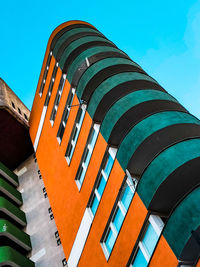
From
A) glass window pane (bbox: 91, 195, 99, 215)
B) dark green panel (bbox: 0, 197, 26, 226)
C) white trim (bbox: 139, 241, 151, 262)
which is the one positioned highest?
dark green panel (bbox: 0, 197, 26, 226)

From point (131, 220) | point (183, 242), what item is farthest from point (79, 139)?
point (183, 242)

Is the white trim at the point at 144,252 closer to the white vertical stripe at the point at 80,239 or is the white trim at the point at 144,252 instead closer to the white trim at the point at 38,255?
the white vertical stripe at the point at 80,239

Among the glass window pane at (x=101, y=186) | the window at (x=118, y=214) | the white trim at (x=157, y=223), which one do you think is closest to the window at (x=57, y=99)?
the glass window pane at (x=101, y=186)

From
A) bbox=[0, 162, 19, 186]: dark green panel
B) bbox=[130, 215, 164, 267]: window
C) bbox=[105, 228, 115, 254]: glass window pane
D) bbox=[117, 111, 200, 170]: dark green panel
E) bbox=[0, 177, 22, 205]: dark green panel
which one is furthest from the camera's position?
bbox=[0, 162, 19, 186]: dark green panel

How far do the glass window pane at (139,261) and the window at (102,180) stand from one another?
395 centimetres

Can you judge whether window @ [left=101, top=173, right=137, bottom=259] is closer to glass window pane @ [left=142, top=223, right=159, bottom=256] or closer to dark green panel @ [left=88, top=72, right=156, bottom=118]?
glass window pane @ [left=142, top=223, right=159, bottom=256]

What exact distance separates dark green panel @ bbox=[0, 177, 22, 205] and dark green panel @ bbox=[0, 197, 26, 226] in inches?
63.9

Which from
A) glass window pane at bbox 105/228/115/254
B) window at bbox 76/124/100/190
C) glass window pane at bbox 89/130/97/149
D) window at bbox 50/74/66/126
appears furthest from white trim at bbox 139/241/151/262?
window at bbox 50/74/66/126

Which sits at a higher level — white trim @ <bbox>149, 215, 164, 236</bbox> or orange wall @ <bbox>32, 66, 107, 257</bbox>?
orange wall @ <bbox>32, 66, 107, 257</bbox>

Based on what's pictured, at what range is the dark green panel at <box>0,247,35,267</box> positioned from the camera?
58.5 feet

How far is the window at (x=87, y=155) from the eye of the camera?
15.7m

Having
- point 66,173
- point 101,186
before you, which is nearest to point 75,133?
point 66,173

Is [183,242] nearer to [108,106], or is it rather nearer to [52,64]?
[108,106]

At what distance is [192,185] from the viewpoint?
32.0ft
